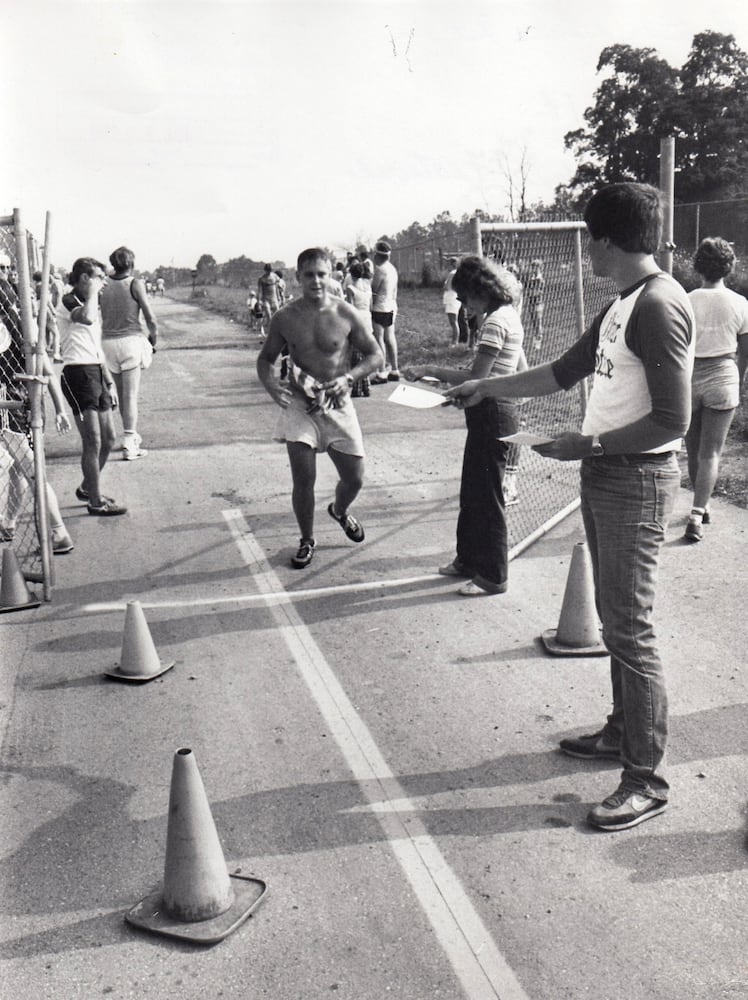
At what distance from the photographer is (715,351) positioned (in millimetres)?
6598

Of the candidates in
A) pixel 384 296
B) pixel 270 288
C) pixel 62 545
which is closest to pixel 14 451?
pixel 62 545

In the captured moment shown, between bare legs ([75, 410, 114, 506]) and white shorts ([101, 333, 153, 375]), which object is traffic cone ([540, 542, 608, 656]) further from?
white shorts ([101, 333, 153, 375])

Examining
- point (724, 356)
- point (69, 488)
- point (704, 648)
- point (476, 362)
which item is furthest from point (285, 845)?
point (69, 488)

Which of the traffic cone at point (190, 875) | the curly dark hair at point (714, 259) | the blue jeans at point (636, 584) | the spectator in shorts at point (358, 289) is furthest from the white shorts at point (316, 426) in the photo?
the spectator in shorts at point (358, 289)

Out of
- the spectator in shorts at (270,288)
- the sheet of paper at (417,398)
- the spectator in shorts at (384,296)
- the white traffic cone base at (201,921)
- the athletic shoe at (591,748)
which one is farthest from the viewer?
the spectator in shorts at (270,288)

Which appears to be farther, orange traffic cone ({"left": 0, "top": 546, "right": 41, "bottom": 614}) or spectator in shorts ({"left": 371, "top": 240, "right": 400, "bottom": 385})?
spectator in shorts ({"left": 371, "top": 240, "right": 400, "bottom": 385})

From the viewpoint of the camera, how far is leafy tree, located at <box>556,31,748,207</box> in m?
37.2

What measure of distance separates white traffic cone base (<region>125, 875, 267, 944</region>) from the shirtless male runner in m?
3.54

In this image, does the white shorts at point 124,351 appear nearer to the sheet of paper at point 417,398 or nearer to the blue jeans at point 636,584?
the sheet of paper at point 417,398

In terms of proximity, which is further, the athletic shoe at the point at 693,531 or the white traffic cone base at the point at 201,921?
the athletic shoe at the point at 693,531

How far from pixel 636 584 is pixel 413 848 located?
124 centimetres

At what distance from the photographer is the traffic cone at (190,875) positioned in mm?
3049

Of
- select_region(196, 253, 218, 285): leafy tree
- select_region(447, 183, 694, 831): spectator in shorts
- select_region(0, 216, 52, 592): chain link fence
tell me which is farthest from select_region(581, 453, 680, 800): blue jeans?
select_region(196, 253, 218, 285): leafy tree

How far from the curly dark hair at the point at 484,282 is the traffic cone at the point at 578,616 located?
157cm
